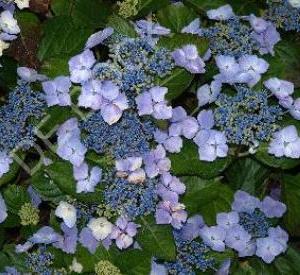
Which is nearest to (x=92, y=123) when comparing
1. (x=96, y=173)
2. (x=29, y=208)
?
(x=96, y=173)

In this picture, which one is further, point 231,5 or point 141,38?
point 231,5

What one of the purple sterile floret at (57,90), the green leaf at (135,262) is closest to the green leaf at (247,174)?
the green leaf at (135,262)

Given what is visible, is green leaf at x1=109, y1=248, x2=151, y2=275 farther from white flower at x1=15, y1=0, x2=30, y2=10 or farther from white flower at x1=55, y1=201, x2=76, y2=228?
white flower at x1=15, y1=0, x2=30, y2=10

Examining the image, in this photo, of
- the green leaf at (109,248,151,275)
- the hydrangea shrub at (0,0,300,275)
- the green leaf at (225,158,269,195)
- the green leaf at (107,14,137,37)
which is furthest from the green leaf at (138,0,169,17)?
the green leaf at (109,248,151,275)

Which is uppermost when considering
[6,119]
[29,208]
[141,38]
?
A: [141,38]

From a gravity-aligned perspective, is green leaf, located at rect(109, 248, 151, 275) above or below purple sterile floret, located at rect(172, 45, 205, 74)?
below

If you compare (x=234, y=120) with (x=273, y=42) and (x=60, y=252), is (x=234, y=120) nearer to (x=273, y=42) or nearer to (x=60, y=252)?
(x=273, y=42)

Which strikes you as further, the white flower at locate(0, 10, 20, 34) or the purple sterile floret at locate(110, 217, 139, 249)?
the white flower at locate(0, 10, 20, 34)
